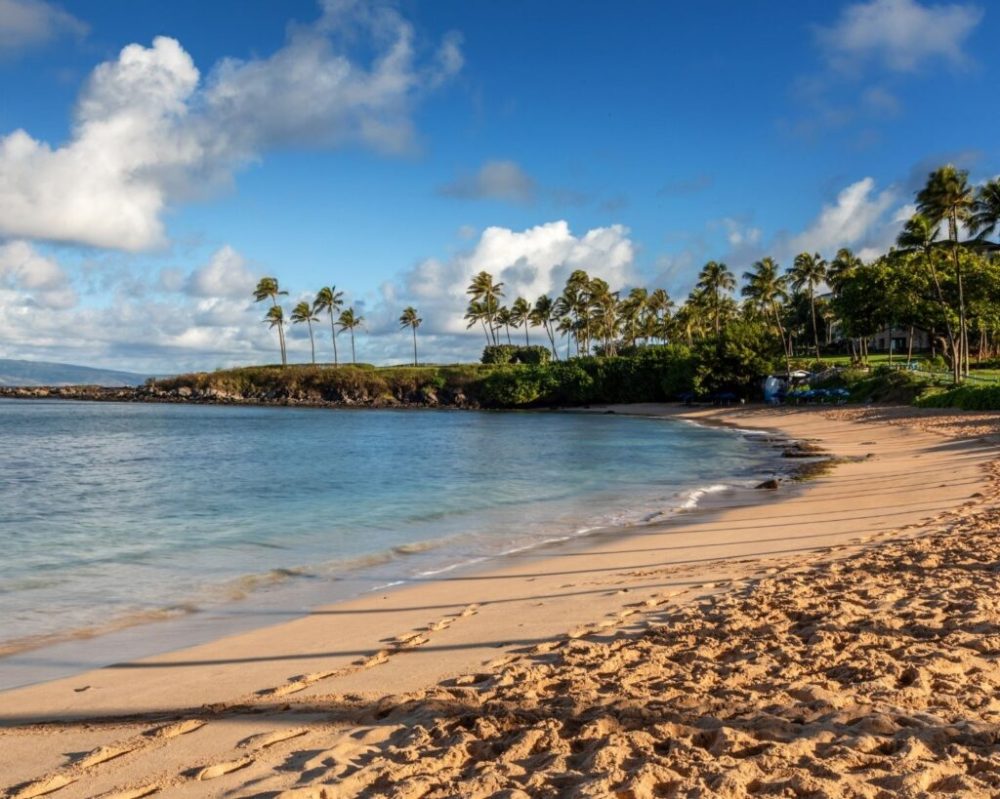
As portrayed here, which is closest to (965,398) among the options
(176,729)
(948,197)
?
(948,197)

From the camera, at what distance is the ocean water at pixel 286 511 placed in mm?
11688

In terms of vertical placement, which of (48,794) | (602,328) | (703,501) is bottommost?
(703,501)

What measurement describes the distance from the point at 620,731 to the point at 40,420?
7881 cm

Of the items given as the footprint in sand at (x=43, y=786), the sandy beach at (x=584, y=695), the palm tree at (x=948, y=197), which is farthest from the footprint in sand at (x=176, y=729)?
the palm tree at (x=948, y=197)

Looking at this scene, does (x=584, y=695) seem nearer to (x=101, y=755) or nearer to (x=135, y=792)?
(x=135, y=792)

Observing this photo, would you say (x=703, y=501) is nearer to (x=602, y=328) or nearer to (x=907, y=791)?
(x=907, y=791)

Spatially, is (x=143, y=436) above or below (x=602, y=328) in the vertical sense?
below

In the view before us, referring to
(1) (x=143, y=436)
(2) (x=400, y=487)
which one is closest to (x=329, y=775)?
(2) (x=400, y=487)

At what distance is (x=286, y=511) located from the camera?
19.9 m

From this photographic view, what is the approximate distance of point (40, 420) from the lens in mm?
70688

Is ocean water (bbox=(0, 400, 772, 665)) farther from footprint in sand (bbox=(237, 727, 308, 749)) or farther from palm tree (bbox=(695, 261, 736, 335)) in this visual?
palm tree (bbox=(695, 261, 736, 335))

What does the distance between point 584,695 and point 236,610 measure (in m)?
6.45

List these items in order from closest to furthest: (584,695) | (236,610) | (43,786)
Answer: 1. (43,786)
2. (584,695)
3. (236,610)

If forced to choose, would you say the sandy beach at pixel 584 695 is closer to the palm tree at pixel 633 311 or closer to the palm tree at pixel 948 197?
the palm tree at pixel 948 197
